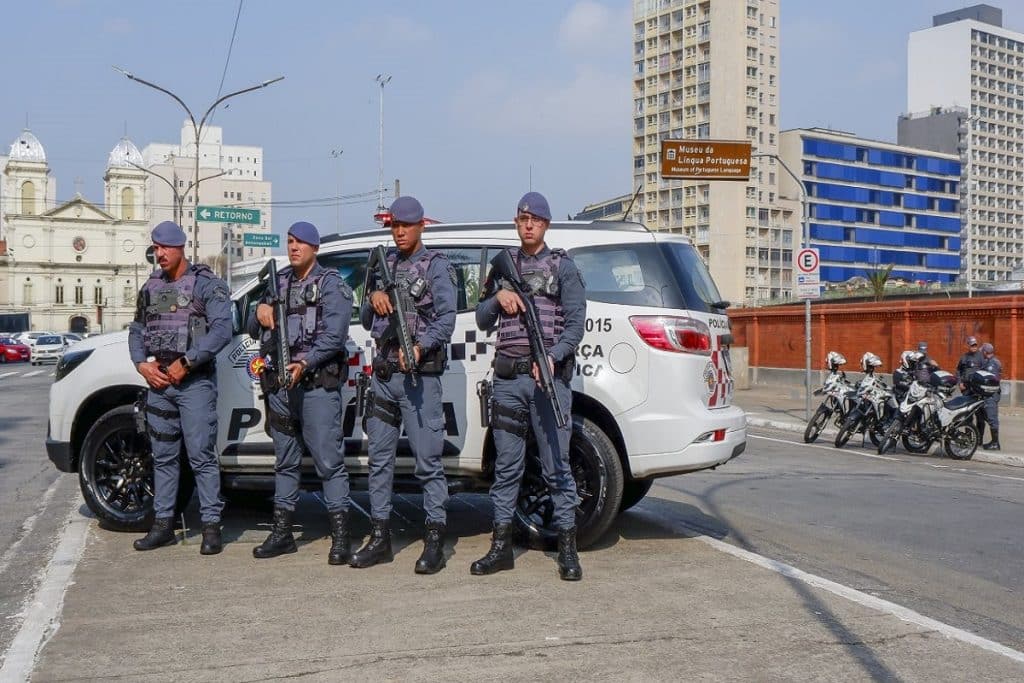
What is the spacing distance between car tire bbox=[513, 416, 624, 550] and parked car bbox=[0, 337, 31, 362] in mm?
52841

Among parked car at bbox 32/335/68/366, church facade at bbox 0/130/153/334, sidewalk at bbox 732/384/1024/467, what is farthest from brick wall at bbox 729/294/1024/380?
church facade at bbox 0/130/153/334

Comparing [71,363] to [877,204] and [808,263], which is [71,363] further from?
[877,204]

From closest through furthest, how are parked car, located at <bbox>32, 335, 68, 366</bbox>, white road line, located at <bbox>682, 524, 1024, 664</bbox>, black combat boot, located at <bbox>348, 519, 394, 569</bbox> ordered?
white road line, located at <bbox>682, 524, 1024, 664</bbox> < black combat boot, located at <bbox>348, 519, 394, 569</bbox> < parked car, located at <bbox>32, 335, 68, 366</bbox>

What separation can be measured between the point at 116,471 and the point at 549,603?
336 centimetres

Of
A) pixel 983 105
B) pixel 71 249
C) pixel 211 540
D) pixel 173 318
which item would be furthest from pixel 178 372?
pixel 983 105

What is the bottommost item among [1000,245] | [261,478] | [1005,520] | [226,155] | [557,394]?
[1005,520]

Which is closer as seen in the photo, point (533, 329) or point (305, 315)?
point (533, 329)

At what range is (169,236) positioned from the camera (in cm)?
646

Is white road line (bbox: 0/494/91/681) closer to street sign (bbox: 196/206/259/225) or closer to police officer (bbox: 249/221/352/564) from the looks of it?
police officer (bbox: 249/221/352/564)

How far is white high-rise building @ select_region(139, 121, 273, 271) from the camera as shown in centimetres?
9650

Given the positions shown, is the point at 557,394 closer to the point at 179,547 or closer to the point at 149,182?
the point at 179,547

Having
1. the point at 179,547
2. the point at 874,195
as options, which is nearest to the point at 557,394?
the point at 179,547

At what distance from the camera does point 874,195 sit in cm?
12619

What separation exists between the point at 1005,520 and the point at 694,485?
102 inches
